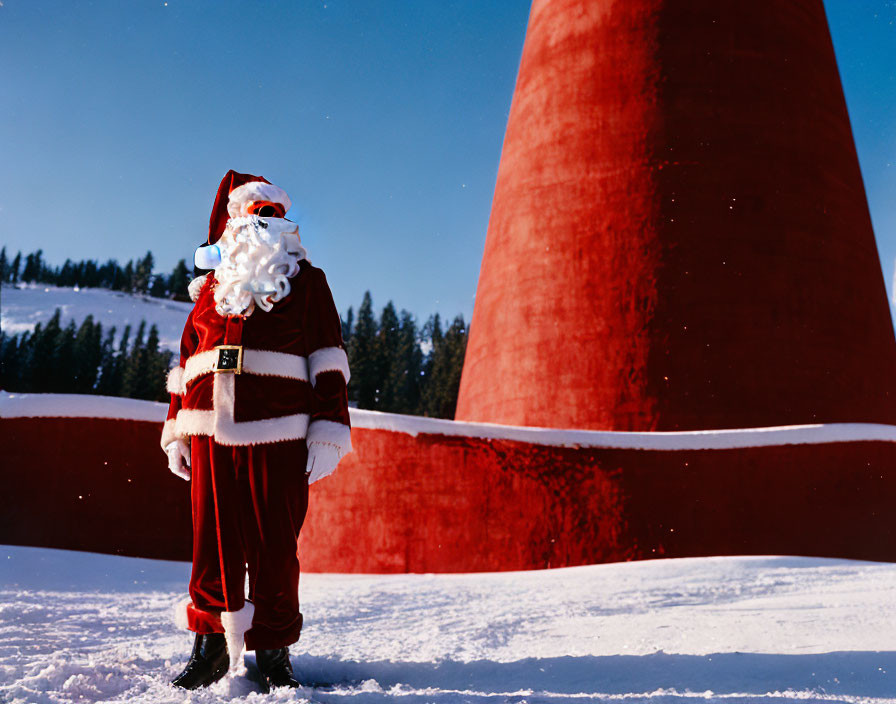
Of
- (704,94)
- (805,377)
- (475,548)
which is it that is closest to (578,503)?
(475,548)

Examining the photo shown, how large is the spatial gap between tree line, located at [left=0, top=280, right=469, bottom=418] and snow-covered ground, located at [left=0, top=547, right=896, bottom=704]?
29889 millimetres

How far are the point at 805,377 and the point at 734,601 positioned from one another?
10.9ft

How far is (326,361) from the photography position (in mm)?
2600

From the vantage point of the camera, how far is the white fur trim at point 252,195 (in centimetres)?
282

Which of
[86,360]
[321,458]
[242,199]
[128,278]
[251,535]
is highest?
[128,278]

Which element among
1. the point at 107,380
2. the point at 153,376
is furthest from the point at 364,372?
the point at 107,380

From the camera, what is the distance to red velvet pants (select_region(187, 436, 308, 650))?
2404 mm

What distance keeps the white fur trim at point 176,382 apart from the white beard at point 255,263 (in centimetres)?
29

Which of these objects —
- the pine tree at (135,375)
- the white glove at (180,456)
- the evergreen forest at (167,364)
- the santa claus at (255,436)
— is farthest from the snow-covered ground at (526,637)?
the pine tree at (135,375)

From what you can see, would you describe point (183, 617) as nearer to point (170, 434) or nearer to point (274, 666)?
point (274, 666)

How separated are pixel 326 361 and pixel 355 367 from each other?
37025mm

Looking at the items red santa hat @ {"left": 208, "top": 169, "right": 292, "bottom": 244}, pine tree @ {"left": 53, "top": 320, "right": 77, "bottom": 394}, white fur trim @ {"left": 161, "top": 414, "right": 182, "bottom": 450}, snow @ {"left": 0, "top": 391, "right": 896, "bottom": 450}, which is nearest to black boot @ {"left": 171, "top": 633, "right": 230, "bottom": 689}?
white fur trim @ {"left": 161, "top": 414, "right": 182, "bottom": 450}

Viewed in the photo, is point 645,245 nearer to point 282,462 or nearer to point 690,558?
point 690,558

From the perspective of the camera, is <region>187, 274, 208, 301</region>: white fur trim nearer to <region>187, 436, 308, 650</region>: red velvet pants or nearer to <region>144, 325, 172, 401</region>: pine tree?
<region>187, 436, 308, 650</region>: red velvet pants
